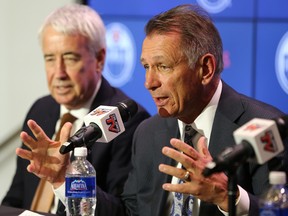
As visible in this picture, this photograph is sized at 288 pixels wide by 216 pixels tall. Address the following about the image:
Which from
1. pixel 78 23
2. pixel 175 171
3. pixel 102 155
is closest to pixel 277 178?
pixel 175 171

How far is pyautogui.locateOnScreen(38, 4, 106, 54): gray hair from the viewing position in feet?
11.8

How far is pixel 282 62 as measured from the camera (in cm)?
390

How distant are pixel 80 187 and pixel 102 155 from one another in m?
0.94

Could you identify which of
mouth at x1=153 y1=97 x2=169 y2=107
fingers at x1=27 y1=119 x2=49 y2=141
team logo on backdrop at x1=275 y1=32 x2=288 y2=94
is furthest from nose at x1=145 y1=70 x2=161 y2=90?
team logo on backdrop at x1=275 y1=32 x2=288 y2=94

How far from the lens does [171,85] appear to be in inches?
109

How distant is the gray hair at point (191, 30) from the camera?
2758 millimetres

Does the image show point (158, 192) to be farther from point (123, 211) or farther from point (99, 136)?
point (99, 136)

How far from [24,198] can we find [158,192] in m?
1.11

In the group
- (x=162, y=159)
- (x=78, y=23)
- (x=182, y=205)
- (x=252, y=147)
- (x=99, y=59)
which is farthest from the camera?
(x=99, y=59)

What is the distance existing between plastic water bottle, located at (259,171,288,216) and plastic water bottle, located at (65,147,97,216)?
2.28 feet

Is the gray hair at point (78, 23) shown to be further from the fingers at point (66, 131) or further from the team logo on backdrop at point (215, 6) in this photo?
the fingers at point (66, 131)

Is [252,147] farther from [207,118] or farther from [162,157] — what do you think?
[162,157]

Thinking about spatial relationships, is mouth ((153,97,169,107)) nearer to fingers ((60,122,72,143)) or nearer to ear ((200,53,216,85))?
ear ((200,53,216,85))

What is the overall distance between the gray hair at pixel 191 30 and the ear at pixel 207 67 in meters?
0.02
